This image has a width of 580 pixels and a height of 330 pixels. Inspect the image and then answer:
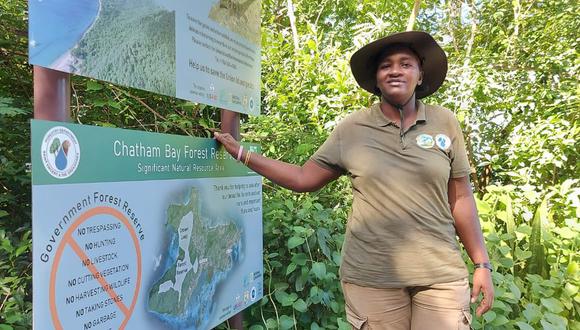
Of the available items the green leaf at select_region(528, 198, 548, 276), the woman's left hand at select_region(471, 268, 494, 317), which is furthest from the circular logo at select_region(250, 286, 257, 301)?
the green leaf at select_region(528, 198, 548, 276)

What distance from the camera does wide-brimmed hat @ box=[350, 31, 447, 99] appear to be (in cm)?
197

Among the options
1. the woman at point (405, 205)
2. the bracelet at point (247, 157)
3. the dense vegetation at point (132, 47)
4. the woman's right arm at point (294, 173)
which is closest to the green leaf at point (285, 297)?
the woman at point (405, 205)

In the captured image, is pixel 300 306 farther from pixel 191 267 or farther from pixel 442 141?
pixel 442 141

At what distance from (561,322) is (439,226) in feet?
4.05

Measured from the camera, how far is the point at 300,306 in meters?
2.44

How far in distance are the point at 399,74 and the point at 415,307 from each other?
0.98m

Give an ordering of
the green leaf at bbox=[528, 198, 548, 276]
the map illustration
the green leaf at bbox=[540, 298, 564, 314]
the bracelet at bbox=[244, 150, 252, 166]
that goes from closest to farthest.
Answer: the map illustration
the bracelet at bbox=[244, 150, 252, 166]
the green leaf at bbox=[540, 298, 564, 314]
the green leaf at bbox=[528, 198, 548, 276]

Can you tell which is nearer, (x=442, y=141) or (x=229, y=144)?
(x=442, y=141)

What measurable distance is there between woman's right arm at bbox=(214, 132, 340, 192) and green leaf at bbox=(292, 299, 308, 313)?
702 mm

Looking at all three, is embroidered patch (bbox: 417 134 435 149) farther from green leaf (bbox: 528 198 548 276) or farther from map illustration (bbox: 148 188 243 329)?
green leaf (bbox: 528 198 548 276)

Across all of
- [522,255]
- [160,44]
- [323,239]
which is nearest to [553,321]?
[522,255]

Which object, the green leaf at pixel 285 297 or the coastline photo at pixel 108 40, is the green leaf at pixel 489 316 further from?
the coastline photo at pixel 108 40

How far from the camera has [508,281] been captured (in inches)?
105

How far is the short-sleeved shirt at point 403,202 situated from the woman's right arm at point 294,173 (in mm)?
148
